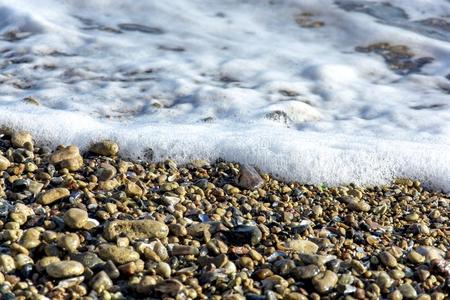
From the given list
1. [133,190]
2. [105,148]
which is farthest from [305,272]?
[105,148]

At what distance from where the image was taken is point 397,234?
126 inches

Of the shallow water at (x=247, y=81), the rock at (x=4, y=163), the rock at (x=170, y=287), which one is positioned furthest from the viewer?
the shallow water at (x=247, y=81)

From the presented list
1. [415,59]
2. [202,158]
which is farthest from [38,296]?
[415,59]

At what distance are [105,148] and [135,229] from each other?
3.83ft

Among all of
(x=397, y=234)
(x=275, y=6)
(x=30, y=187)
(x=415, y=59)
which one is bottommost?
(x=397, y=234)

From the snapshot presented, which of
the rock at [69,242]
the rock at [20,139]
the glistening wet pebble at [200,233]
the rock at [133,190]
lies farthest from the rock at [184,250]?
the rock at [20,139]

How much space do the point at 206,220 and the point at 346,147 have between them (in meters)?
1.47

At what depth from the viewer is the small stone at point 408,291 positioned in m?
2.53

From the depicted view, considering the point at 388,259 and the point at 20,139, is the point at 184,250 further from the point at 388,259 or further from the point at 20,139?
the point at 20,139

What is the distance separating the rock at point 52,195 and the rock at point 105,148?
72cm

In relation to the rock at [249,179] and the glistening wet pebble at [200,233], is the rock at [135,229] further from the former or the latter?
the rock at [249,179]

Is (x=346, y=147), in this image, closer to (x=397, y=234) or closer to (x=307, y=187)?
(x=307, y=187)

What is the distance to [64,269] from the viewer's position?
2365 mm

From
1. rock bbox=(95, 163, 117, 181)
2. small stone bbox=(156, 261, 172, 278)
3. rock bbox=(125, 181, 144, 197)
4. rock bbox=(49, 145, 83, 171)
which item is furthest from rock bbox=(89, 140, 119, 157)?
small stone bbox=(156, 261, 172, 278)
